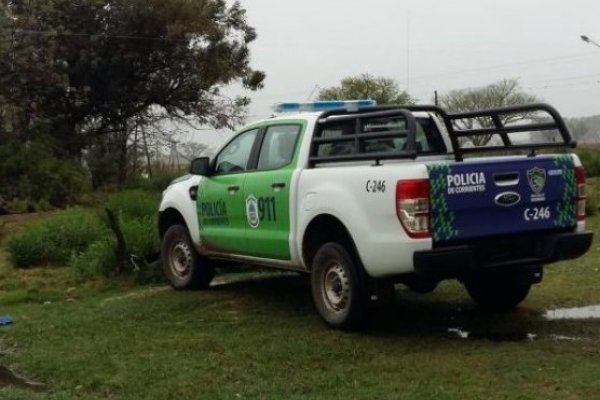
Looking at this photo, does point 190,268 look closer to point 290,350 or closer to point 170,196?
point 170,196

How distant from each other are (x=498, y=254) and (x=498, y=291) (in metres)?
1.28

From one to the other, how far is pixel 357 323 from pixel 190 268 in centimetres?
309

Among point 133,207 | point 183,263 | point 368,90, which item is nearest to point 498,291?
point 183,263

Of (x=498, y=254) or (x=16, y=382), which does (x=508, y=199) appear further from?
(x=16, y=382)

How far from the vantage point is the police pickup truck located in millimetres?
6105

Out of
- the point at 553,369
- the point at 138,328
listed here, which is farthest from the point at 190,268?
the point at 553,369

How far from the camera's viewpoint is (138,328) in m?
7.53

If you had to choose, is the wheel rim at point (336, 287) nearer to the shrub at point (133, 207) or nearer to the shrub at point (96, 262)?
the shrub at point (96, 262)

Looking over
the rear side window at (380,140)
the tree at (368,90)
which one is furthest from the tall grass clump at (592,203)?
the tree at (368,90)

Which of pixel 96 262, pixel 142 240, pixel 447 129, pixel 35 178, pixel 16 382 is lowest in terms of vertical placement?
pixel 16 382

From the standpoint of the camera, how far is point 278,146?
780cm

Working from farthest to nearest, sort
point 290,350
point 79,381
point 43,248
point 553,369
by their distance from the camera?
point 43,248 < point 290,350 < point 79,381 < point 553,369

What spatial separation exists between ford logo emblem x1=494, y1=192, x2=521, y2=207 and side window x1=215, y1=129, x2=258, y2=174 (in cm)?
281

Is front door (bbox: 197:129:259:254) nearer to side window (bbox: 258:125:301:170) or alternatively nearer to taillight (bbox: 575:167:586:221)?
side window (bbox: 258:125:301:170)
